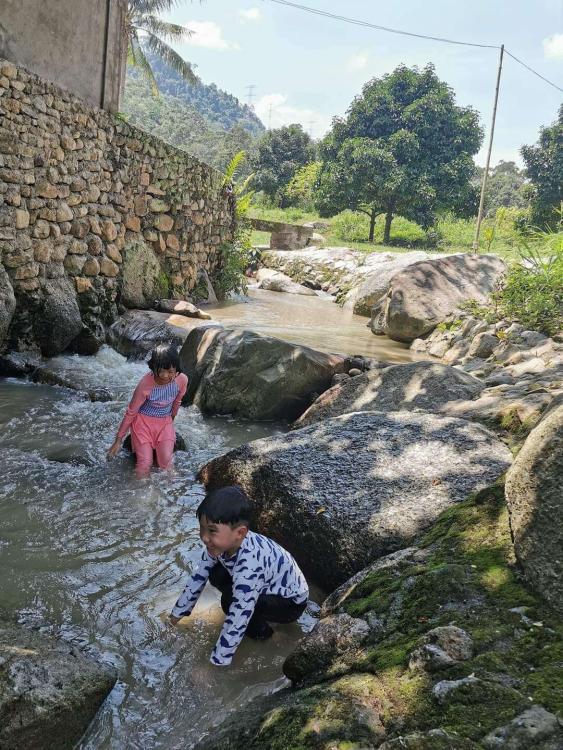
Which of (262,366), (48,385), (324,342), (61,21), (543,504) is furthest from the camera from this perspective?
(324,342)

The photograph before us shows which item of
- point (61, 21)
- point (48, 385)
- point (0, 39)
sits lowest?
point (48, 385)

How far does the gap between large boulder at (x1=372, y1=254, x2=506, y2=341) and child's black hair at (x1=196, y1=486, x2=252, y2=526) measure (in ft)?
28.5

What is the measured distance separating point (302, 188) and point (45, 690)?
118ft

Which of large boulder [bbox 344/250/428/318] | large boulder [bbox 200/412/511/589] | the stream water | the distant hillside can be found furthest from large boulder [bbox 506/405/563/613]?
the distant hillside

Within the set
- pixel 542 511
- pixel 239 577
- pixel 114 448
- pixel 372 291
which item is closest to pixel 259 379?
pixel 114 448

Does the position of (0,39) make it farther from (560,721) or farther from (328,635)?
(560,721)

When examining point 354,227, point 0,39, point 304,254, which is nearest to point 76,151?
point 0,39

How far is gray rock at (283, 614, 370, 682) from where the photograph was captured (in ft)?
7.21

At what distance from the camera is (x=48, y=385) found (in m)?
7.08

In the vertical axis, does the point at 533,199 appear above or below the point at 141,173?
above

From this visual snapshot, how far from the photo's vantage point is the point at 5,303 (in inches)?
281

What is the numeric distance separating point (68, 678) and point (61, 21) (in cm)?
906

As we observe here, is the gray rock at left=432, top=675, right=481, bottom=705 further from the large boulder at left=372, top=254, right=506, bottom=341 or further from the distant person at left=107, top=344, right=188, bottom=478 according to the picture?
the large boulder at left=372, top=254, right=506, bottom=341

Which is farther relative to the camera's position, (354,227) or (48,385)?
(354,227)
